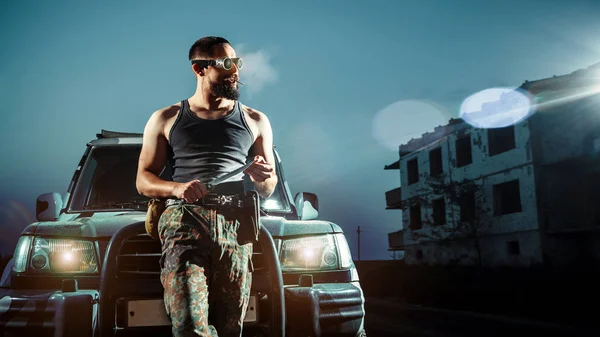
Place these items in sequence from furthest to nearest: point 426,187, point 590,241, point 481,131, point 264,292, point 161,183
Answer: point 426,187, point 481,131, point 590,241, point 264,292, point 161,183

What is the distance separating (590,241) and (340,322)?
28936mm

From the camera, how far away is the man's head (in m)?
3.04

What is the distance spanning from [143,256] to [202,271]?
3.04 feet

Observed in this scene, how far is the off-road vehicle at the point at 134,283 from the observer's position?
10.9 ft

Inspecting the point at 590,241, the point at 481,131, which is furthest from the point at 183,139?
the point at 481,131

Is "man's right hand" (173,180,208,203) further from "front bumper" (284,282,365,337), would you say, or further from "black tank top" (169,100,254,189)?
"front bumper" (284,282,365,337)

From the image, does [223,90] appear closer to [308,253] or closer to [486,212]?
[308,253]

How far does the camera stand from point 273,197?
17.0ft

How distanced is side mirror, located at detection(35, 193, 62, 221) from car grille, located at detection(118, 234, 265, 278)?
124 centimetres

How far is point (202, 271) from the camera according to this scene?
109 inches

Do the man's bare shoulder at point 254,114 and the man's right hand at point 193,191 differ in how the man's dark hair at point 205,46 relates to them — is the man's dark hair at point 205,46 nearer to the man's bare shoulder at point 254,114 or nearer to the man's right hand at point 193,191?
the man's bare shoulder at point 254,114

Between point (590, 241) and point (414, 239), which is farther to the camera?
point (414, 239)

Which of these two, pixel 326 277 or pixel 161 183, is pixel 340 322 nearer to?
pixel 326 277

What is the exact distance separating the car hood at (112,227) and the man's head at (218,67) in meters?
1.10
